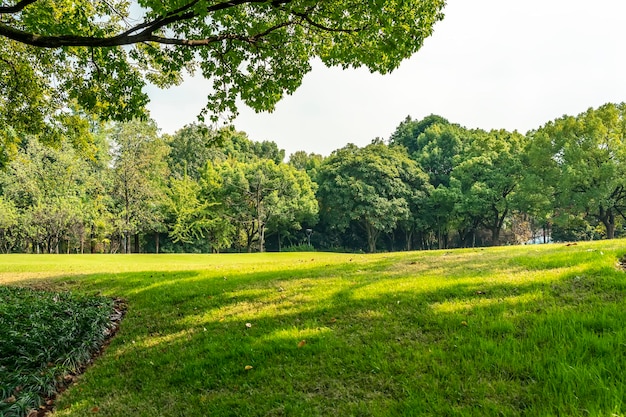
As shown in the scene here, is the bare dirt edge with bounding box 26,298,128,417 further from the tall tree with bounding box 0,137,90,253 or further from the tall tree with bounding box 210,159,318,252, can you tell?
the tall tree with bounding box 210,159,318,252

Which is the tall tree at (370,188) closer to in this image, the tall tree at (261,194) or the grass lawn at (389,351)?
the tall tree at (261,194)

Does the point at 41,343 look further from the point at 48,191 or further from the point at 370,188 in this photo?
the point at 370,188

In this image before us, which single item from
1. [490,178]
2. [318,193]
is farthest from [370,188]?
[490,178]

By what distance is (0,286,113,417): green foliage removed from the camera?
364cm

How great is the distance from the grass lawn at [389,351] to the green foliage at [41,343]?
277mm

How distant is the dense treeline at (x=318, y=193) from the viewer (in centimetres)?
3027

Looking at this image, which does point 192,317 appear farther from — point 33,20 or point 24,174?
point 24,174

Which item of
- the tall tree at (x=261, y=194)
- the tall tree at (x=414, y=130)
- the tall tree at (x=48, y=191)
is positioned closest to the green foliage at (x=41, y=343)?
the tall tree at (x=48, y=191)

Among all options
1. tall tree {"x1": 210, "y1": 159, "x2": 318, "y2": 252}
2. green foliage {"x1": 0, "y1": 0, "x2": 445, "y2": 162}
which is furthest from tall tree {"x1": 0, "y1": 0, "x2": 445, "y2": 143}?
tall tree {"x1": 210, "y1": 159, "x2": 318, "y2": 252}

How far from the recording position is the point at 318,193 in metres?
44.7

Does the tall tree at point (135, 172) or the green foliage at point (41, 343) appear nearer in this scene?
the green foliage at point (41, 343)

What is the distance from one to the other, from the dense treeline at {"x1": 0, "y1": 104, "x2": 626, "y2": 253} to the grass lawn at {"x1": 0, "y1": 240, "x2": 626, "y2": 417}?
22.2 m

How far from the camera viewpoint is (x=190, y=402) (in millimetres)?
3314

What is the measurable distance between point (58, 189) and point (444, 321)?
3563 centimetres
